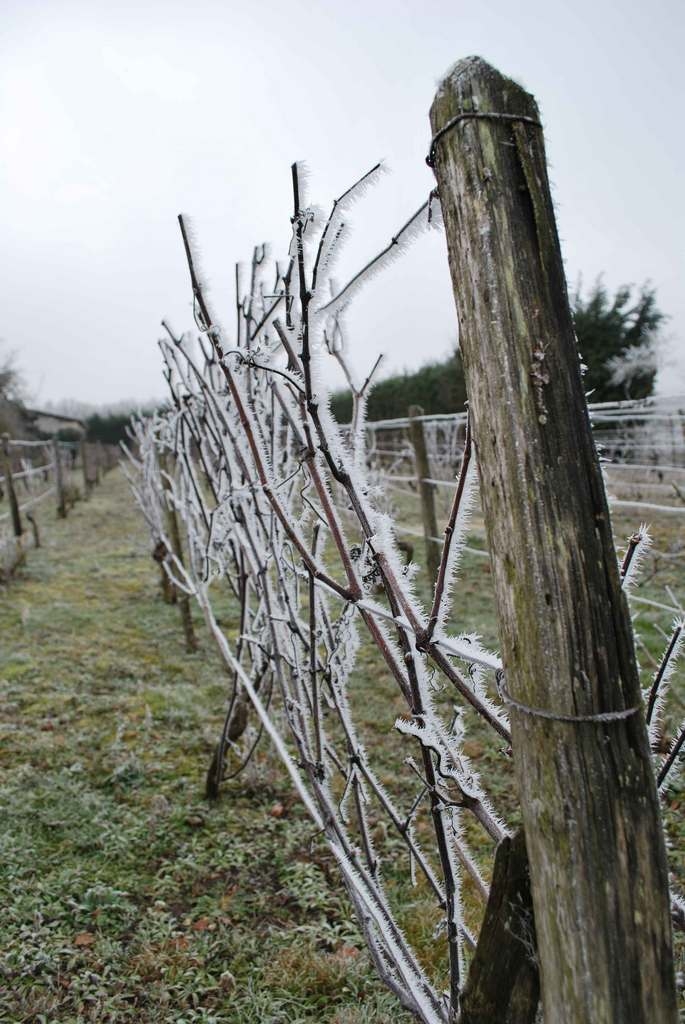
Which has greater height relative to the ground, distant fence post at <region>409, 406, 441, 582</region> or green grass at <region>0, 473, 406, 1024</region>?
distant fence post at <region>409, 406, 441, 582</region>

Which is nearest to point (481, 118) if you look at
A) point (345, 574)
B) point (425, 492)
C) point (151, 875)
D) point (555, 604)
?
point (555, 604)

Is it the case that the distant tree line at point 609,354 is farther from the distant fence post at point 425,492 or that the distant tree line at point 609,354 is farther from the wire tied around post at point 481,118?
the wire tied around post at point 481,118

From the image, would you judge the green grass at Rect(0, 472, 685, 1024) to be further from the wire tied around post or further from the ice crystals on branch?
the wire tied around post

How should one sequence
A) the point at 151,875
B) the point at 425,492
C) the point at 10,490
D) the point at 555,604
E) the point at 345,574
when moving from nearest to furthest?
1. the point at 555,604
2. the point at 345,574
3. the point at 151,875
4. the point at 425,492
5. the point at 10,490

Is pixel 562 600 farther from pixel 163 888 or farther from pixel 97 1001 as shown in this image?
pixel 163 888

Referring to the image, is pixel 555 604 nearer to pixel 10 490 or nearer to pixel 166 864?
pixel 166 864

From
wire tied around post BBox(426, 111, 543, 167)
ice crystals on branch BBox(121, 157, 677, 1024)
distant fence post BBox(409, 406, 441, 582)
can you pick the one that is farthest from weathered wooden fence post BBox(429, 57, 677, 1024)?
distant fence post BBox(409, 406, 441, 582)

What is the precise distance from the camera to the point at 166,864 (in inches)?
100

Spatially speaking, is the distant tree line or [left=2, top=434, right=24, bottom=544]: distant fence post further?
the distant tree line

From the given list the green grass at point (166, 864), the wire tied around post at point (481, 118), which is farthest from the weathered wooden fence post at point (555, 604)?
the green grass at point (166, 864)

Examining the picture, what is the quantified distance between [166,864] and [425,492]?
441 centimetres

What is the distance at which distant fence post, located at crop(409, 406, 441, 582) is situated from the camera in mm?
6324

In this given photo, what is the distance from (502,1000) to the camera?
982mm

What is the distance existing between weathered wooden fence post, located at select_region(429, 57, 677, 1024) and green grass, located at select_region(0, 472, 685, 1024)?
53.2 inches
